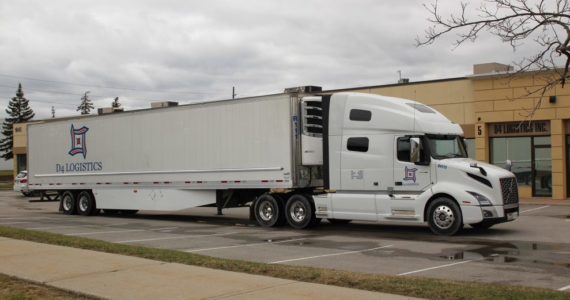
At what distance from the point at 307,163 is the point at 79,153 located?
34.0 ft

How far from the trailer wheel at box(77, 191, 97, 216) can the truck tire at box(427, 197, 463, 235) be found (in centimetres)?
1316

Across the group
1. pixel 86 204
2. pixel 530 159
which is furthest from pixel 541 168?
pixel 86 204

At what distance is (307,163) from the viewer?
16578 millimetres

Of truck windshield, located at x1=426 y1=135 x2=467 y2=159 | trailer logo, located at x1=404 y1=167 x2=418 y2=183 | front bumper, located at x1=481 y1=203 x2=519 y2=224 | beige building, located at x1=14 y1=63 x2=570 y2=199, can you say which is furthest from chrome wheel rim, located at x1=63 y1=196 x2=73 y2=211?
front bumper, located at x1=481 y1=203 x2=519 y2=224

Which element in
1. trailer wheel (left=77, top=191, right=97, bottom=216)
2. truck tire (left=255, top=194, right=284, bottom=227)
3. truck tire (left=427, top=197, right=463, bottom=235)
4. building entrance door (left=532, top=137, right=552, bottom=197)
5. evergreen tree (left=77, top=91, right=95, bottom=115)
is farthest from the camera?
evergreen tree (left=77, top=91, right=95, bottom=115)

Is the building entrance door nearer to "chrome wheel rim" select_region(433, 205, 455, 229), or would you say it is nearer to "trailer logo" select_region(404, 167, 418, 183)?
"trailer logo" select_region(404, 167, 418, 183)

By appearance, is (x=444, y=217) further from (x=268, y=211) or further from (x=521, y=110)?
(x=521, y=110)

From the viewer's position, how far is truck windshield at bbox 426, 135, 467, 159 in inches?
589

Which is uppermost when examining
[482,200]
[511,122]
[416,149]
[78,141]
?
[511,122]

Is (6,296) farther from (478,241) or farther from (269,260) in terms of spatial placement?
(478,241)

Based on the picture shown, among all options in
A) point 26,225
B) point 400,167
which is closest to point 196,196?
point 26,225

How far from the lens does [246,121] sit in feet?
57.4

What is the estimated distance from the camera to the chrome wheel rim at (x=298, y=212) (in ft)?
54.5

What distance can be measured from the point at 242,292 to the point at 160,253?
369 centimetres
